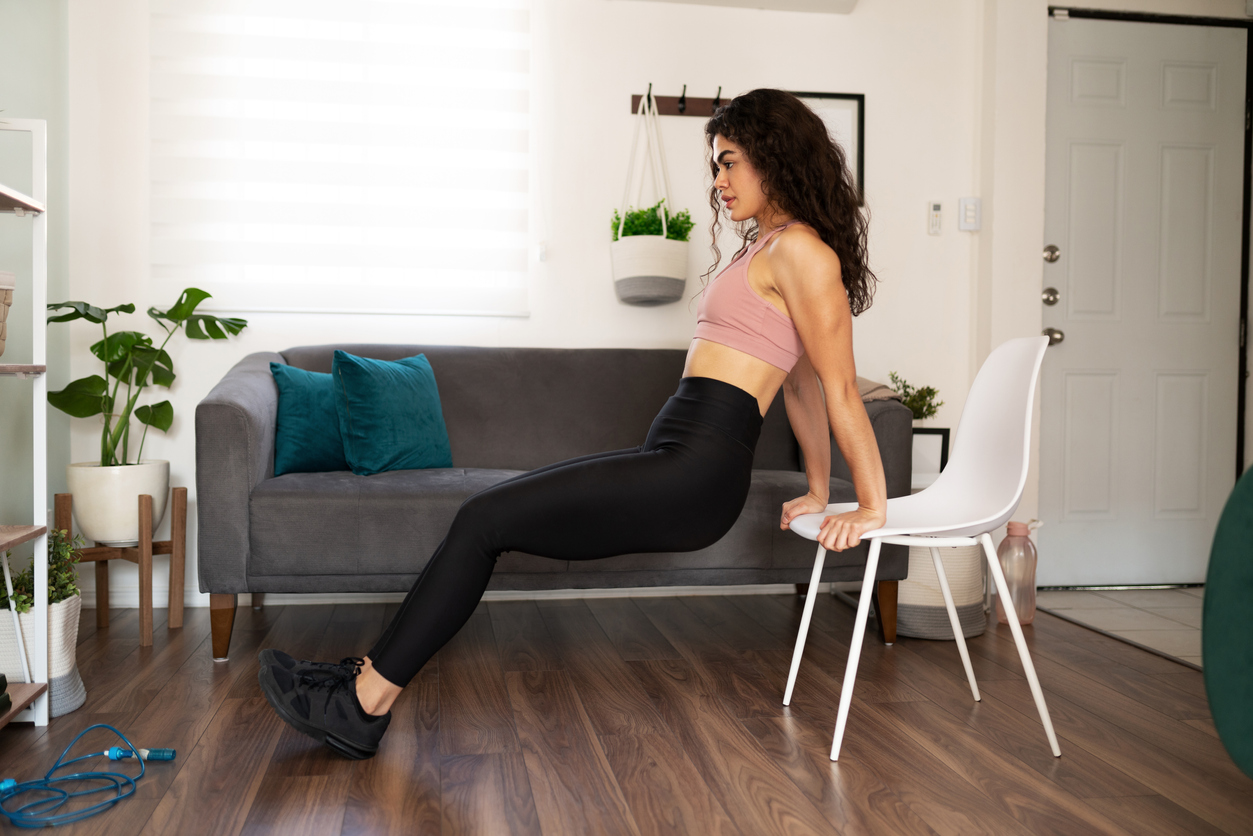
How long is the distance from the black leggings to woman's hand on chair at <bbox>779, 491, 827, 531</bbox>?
8.8 inches

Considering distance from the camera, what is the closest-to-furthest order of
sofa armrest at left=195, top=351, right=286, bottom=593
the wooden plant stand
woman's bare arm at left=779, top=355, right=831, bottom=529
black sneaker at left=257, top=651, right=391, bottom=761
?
black sneaker at left=257, top=651, right=391, bottom=761 → woman's bare arm at left=779, top=355, right=831, bottom=529 → sofa armrest at left=195, top=351, right=286, bottom=593 → the wooden plant stand

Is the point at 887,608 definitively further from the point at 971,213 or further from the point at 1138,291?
the point at 1138,291

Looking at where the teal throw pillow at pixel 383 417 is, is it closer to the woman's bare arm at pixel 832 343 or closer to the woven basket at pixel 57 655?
the woven basket at pixel 57 655

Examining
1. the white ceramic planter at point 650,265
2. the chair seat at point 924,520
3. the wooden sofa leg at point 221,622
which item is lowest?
the wooden sofa leg at point 221,622

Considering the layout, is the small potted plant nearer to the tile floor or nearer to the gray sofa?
the gray sofa

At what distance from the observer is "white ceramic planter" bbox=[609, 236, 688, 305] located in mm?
2895

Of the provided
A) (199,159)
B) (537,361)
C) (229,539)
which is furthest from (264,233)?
(229,539)

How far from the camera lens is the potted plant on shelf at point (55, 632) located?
67.9 inches

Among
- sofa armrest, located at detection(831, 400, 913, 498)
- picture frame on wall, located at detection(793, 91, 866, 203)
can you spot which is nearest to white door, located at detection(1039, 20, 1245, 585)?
picture frame on wall, located at detection(793, 91, 866, 203)

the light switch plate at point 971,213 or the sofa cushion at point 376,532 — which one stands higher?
the light switch plate at point 971,213

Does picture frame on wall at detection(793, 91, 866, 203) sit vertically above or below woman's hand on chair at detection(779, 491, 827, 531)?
above

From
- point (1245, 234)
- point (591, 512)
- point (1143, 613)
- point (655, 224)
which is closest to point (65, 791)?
point (591, 512)

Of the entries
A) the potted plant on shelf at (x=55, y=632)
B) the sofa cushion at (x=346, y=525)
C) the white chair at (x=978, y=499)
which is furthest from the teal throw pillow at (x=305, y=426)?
the white chair at (x=978, y=499)

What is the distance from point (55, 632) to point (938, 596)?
2.21 meters
